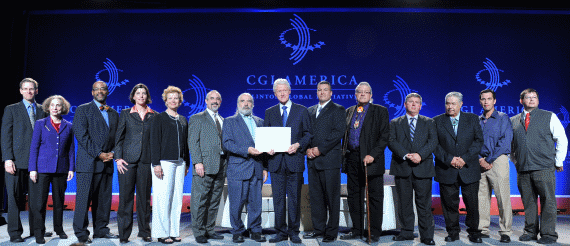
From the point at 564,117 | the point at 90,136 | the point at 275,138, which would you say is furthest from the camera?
the point at 564,117

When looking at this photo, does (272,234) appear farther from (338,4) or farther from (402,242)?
(338,4)

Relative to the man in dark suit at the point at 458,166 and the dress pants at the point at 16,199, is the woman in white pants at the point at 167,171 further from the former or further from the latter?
the man in dark suit at the point at 458,166

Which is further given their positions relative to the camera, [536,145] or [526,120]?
[526,120]

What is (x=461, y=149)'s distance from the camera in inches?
160

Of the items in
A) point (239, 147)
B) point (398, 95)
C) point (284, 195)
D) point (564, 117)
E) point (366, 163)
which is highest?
point (398, 95)

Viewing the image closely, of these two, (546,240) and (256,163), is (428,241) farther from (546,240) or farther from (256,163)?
(256,163)

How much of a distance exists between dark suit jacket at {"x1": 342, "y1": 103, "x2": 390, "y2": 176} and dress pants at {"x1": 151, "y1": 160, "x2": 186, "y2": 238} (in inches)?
75.1

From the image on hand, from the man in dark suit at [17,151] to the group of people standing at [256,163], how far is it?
0.01 metres

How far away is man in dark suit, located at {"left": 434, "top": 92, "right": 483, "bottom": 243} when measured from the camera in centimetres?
403

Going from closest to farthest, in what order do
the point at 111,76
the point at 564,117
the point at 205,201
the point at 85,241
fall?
the point at 85,241 → the point at 205,201 → the point at 564,117 → the point at 111,76

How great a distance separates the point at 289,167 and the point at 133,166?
1.59 m

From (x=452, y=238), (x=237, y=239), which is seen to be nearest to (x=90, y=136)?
(x=237, y=239)

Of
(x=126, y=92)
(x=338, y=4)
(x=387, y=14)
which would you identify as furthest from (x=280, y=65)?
(x=126, y=92)

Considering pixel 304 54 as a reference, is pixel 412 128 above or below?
below
